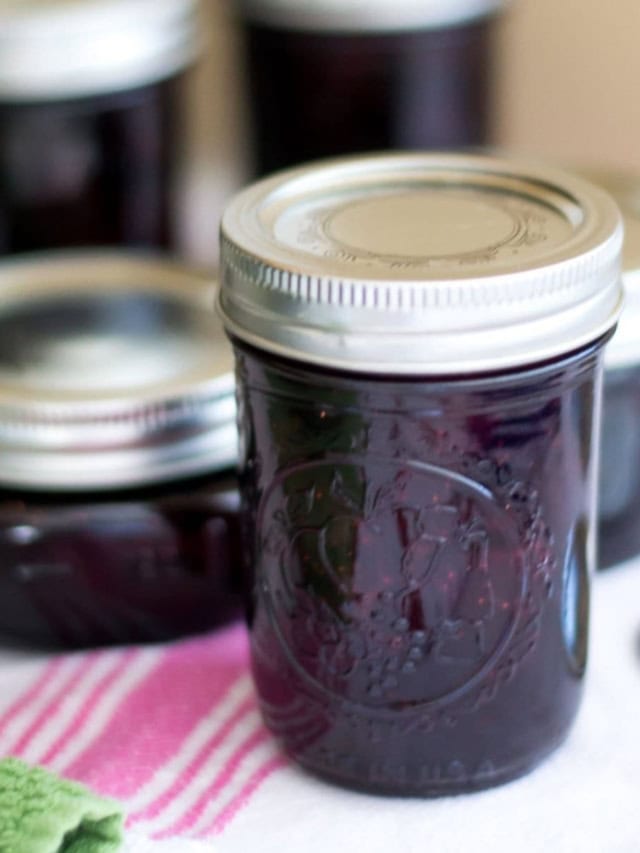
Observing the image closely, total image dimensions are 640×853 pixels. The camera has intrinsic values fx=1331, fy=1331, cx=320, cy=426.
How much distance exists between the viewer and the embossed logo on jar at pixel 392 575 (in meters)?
0.50

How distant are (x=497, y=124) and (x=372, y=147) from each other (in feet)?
0.43

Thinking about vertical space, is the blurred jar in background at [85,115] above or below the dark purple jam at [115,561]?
above

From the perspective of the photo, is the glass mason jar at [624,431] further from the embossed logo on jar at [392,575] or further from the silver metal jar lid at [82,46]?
the silver metal jar lid at [82,46]

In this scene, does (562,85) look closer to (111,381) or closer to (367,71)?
(367,71)

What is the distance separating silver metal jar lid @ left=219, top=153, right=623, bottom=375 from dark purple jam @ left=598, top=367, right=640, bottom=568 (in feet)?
0.40

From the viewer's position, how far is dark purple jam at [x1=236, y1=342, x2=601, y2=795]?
0.49m

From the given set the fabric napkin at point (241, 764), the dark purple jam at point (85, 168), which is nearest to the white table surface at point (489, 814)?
the fabric napkin at point (241, 764)

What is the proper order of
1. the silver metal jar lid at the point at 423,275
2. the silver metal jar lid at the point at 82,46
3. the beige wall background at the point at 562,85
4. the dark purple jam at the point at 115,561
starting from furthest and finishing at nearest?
the beige wall background at the point at 562,85, the silver metal jar lid at the point at 82,46, the dark purple jam at the point at 115,561, the silver metal jar lid at the point at 423,275

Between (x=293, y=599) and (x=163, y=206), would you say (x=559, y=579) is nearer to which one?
(x=293, y=599)

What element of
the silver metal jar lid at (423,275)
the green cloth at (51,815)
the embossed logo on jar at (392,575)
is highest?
the silver metal jar lid at (423,275)

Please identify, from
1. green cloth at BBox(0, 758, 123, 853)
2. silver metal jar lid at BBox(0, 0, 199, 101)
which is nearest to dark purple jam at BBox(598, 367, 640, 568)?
green cloth at BBox(0, 758, 123, 853)

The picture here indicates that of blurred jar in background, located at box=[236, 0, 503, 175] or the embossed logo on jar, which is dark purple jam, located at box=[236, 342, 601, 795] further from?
blurred jar in background, located at box=[236, 0, 503, 175]

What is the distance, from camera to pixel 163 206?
928mm

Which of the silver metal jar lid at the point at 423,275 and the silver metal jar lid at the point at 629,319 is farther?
the silver metal jar lid at the point at 629,319
